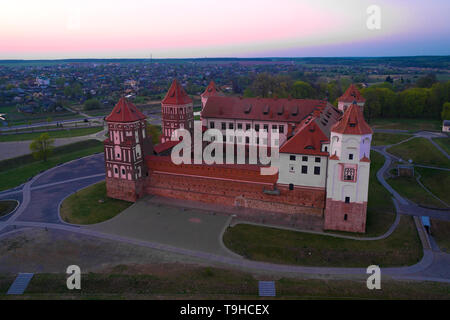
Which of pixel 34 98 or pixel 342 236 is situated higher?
pixel 34 98

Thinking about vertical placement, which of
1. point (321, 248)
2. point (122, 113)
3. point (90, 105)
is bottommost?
point (321, 248)

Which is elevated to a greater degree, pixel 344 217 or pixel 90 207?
pixel 344 217

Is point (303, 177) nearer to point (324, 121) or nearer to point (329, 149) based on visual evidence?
point (329, 149)

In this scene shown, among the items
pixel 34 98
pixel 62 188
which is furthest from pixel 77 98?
pixel 62 188

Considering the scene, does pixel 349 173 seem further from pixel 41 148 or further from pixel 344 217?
pixel 41 148

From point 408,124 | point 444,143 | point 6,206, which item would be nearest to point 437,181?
point 444,143

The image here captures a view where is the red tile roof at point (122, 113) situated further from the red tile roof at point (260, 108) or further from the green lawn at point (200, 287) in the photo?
the green lawn at point (200, 287)
